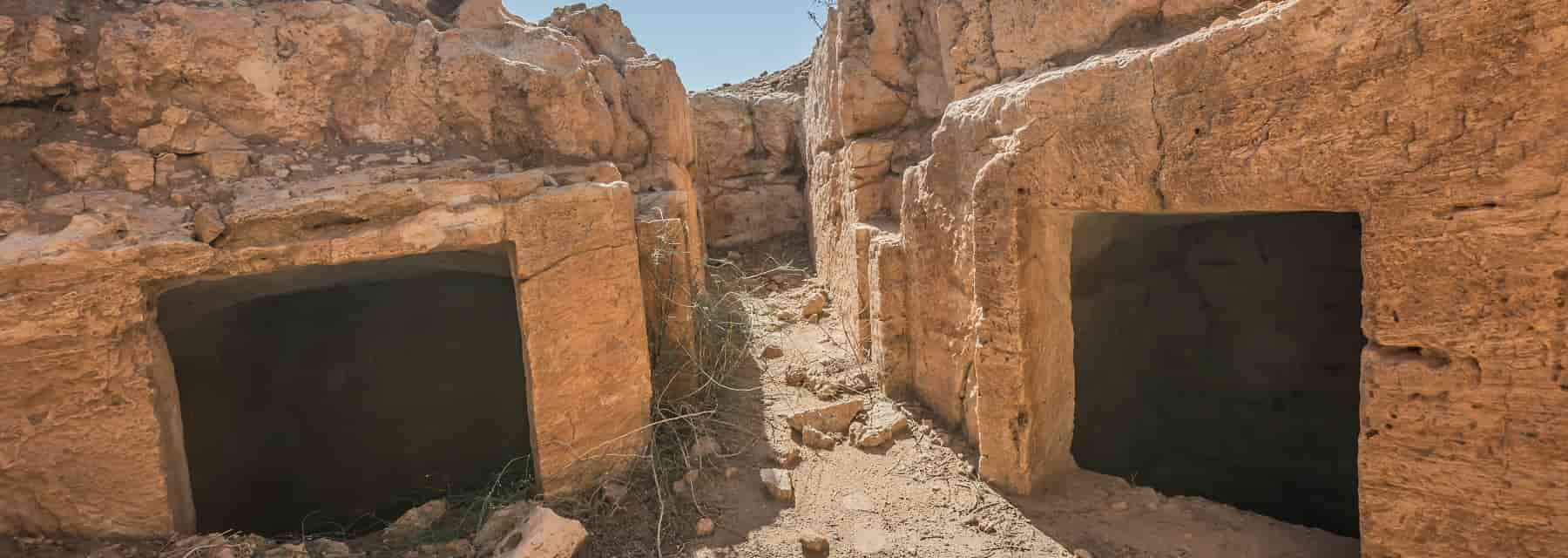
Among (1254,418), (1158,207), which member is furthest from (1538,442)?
(1254,418)

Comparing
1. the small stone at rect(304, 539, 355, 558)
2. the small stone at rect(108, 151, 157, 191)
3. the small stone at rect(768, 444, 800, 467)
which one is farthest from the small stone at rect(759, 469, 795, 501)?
the small stone at rect(108, 151, 157, 191)

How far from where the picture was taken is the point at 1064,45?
149 inches

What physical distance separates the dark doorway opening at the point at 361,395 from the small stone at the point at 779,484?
5.28 feet

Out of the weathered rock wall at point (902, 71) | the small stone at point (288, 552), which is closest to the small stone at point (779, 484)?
the weathered rock wall at point (902, 71)

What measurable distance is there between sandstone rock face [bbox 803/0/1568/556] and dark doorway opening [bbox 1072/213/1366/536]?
1.26 metres

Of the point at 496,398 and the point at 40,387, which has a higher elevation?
the point at 40,387

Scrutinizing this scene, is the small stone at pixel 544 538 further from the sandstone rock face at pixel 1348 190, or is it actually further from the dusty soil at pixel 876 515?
the sandstone rock face at pixel 1348 190

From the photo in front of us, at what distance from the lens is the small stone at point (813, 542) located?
341 centimetres

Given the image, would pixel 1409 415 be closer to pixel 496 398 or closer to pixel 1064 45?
pixel 1064 45

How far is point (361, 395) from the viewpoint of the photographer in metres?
5.53

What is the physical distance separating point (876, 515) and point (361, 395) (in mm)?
3930

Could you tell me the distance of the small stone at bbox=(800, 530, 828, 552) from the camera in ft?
11.2

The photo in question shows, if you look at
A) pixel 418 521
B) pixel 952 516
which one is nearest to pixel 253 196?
pixel 418 521

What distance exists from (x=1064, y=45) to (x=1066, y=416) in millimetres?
1859
